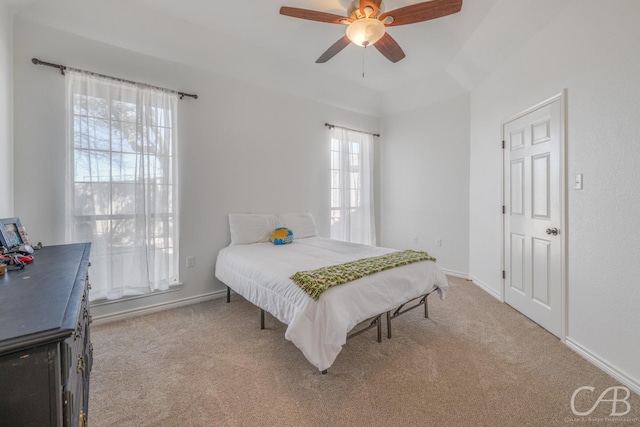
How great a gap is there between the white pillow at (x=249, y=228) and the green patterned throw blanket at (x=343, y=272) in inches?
57.6

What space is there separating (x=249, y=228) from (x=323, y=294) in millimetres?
1847

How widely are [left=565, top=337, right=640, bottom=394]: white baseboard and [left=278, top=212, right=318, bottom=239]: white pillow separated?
108 inches

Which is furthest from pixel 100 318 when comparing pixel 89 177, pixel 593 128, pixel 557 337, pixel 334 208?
pixel 593 128

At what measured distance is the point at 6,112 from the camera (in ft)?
6.63

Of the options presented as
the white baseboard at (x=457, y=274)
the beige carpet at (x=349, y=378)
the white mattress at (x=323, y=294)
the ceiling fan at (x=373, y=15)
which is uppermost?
the ceiling fan at (x=373, y=15)

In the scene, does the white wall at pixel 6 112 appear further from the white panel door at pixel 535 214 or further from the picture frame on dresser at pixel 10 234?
the white panel door at pixel 535 214

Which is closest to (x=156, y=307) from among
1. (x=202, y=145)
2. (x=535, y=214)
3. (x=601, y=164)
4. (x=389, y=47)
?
(x=202, y=145)

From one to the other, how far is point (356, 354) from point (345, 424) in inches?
24.9

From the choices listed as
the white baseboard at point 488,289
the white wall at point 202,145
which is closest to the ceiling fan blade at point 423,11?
the white wall at point 202,145

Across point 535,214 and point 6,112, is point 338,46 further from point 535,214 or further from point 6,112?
point 6,112

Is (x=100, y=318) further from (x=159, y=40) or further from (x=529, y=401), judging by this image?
(x=529, y=401)

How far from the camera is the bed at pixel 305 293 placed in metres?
1.66

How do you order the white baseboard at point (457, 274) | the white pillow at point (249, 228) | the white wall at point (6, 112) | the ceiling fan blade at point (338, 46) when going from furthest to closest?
the white baseboard at point (457, 274), the white pillow at point (249, 228), the ceiling fan blade at point (338, 46), the white wall at point (6, 112)

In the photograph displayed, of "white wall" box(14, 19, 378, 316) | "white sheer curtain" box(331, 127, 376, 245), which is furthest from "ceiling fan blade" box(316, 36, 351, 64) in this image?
"white sheer curtain" box(331, 127, 376, 245)
